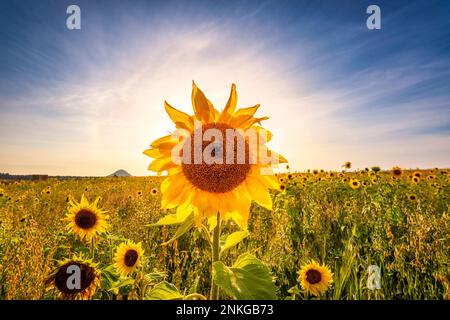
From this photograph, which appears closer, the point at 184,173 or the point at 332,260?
the point at 184,173

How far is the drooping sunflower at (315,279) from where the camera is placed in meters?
2.37

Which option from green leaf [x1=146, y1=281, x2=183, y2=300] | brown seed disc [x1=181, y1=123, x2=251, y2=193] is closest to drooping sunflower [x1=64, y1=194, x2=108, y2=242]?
green leaf [x1=146, y1=281, x2=183, y2=300]

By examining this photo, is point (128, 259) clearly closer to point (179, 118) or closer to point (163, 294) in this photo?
point (163, 294)

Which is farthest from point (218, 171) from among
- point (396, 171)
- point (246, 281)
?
point (396, 171)

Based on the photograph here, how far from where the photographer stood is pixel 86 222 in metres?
A: 3.16

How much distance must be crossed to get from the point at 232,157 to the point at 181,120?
0.32m

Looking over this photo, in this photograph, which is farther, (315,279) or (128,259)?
(128,259)

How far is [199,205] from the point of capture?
4.90ft

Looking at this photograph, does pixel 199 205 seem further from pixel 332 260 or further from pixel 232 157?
pixel 332 260

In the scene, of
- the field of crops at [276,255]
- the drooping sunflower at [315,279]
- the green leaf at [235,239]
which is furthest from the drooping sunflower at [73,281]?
the drooping sunflower at [315,279]

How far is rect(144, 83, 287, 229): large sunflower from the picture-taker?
1.47m

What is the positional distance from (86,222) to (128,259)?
0.90 metres
